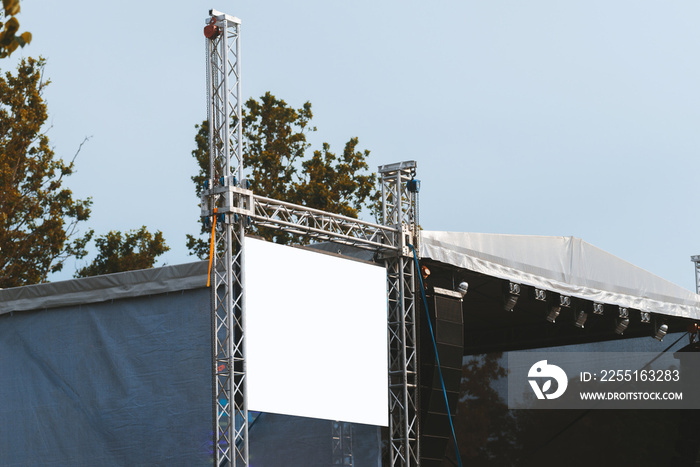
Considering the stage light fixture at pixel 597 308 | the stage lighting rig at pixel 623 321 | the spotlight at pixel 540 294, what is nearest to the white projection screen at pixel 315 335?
the spotlight at pixel 540 294

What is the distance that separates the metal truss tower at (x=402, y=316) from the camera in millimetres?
10344

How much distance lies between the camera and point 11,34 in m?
3.58

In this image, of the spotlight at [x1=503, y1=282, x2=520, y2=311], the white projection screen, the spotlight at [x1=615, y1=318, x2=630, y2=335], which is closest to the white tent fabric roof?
the spotlight at [x1=503, y1=282, x2=520, y2=311]

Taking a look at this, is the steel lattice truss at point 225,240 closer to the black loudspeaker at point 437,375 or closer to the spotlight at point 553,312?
the black loudspeaker at point 437,375

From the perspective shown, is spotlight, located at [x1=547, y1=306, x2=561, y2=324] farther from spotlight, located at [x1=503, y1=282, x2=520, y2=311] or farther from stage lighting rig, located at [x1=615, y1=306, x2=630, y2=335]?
stage lighting rig, located at [x1=615, y1=306, x2=630, y2=335]

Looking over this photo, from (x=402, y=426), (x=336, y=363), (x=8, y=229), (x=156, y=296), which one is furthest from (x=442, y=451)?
(x=8, y=229)

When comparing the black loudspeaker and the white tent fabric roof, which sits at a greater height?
the white tent fabric roof

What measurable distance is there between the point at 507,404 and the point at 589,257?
563 cm

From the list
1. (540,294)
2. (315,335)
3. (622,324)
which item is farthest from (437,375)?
(622,324)

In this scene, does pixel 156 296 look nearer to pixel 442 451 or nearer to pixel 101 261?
pixel 442 451

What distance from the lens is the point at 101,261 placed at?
22.1 metres

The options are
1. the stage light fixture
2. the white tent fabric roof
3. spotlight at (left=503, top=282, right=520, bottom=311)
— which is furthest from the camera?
A: the stage light fixture

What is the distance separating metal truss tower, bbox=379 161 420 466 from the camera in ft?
33.9

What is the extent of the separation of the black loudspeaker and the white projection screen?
615mm
